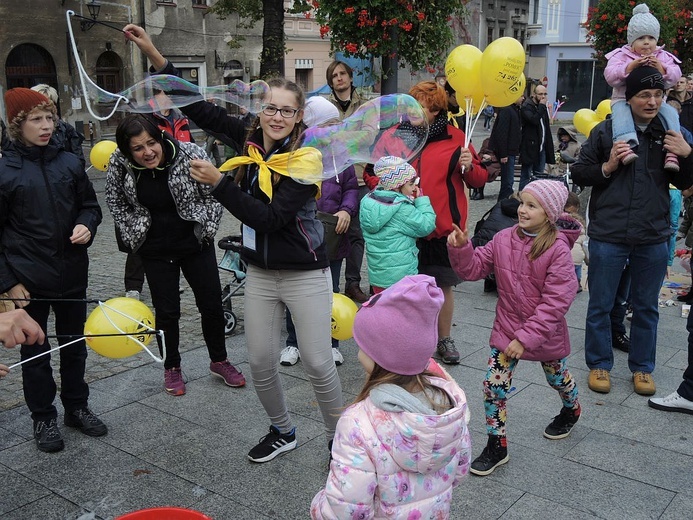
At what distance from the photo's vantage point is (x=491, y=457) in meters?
3.73

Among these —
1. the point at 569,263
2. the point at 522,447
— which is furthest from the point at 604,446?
the point at 569,263

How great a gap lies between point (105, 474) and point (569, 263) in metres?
2.65

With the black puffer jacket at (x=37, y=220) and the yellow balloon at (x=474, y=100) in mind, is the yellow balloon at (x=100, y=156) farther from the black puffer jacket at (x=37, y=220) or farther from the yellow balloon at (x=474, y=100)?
the yellow balloon at (x=474, y=100)

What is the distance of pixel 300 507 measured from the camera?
341cm

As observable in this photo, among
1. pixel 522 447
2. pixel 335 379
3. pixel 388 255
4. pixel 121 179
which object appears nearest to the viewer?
pixel 335 379

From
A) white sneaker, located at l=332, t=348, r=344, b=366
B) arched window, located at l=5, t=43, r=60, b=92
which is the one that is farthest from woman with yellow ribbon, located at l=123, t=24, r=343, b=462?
arched window, located at l=5, t=43, r=60, b=92

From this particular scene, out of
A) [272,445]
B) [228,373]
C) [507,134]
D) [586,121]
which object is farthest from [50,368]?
[507,134]

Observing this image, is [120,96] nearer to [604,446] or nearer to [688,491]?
[604,446]

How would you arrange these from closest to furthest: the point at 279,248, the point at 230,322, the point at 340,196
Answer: the point at 279,248, the point at 340,196, the point at 230,322

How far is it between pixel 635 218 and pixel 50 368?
3.69m

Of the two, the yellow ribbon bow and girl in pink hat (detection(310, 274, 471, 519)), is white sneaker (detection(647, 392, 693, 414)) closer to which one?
girl in pink hat (detection(310, 274, 471, 519))

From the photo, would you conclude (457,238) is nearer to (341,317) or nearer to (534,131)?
(341,317)

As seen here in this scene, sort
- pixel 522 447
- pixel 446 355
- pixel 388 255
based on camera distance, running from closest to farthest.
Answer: pixel 522 447 → pixel 388 255 → pixel 446 355

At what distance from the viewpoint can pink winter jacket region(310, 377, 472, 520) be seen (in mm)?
2221
